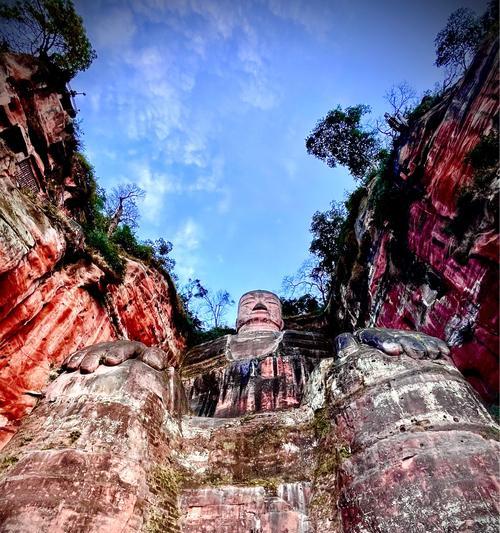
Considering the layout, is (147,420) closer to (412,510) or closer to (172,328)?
(412,510)

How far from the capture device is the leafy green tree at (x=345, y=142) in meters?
20.8

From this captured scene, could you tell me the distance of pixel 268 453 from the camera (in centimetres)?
751

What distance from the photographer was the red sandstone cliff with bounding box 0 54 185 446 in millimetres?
7668

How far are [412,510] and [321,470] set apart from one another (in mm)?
2043

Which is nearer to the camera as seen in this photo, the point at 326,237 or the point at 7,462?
the point at 7,462

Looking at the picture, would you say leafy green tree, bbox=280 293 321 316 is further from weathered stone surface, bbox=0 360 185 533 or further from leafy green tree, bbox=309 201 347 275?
weathered stone surface, bbox=0 360 185 533

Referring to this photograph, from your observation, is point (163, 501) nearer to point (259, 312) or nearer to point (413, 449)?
point (413, 449)

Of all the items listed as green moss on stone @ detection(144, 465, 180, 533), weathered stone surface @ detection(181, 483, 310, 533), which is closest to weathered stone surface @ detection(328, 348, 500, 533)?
weathered stone surface @ detection(181, 483, 310, 533)

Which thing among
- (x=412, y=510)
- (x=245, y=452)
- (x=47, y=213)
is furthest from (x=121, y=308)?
(x=412, y=510)

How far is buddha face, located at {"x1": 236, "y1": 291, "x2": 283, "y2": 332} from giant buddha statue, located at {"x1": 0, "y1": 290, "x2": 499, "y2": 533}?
36.9ft

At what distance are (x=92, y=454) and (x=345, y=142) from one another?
2089 centimetres

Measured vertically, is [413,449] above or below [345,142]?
below

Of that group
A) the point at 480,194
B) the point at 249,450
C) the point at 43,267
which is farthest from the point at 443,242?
the point at 43,267

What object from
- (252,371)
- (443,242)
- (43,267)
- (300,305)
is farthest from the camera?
(300,305)
